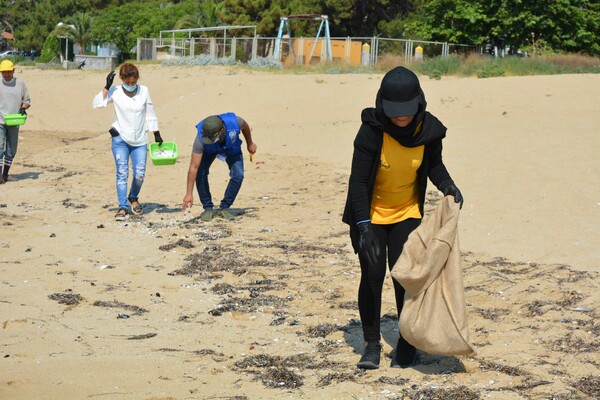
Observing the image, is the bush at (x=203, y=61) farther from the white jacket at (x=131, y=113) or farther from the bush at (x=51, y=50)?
the bush at (x=51, y=50)


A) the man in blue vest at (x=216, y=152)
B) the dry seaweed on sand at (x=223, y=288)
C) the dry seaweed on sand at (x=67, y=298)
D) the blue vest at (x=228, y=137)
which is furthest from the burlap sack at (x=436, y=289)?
the blue vest at (x=228, y=137)

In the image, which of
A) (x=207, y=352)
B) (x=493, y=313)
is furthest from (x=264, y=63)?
(x=207, y=352)

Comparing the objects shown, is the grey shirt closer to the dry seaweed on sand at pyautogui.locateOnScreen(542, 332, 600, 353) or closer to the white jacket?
the white jacket

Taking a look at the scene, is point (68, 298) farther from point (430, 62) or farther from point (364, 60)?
point (364, 60)

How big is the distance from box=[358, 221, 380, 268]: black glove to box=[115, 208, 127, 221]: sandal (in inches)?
242

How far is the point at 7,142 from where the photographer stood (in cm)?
1416

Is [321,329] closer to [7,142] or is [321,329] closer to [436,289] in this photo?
[436,289]

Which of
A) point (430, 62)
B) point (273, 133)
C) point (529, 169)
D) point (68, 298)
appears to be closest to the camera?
point (68, 298)

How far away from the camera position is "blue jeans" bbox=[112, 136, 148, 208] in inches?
445

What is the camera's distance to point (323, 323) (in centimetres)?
709

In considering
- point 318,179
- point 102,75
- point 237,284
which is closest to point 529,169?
point 318,179

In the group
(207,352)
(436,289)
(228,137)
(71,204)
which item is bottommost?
(71,204)

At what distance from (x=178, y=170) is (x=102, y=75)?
20.9 meters

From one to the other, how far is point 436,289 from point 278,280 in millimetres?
3032
